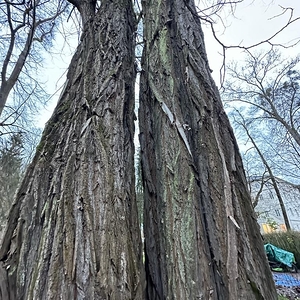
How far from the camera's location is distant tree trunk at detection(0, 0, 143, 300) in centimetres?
62

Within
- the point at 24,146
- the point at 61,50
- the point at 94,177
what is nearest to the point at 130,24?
the point at 94,177

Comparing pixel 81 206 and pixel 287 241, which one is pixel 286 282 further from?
pixel 81 206

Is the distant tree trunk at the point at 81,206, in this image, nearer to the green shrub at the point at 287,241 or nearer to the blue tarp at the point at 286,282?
the blue tarp at the point at 286,282

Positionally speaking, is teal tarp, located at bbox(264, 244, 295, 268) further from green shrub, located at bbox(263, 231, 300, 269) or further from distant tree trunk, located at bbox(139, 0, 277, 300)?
distant tree trunk, located at bbox(139, 0, 277, 300)

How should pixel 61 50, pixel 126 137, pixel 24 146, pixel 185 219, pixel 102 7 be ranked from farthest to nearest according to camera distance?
pixel 24 146
pixel 61 50
pixel 102 7
pixel 126 137
pixel 185 219

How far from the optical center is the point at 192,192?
80 centimetres

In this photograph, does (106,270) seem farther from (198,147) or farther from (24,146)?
(24,146)

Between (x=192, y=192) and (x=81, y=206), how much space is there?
1.12 feet

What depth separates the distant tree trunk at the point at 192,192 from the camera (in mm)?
684

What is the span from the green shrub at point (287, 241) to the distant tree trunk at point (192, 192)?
18.1ft

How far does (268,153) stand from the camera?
380 inches

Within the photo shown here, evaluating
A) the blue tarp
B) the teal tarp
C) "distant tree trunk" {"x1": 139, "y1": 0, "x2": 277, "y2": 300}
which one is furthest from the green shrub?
"distant tree trunk" {"x1": 139, "y1": 0, "x2": 277, "y2": 300}

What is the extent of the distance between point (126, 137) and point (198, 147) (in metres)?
0.30

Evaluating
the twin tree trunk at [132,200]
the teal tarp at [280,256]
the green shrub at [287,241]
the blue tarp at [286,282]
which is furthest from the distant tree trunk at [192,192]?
the green shrub at [287,241]
